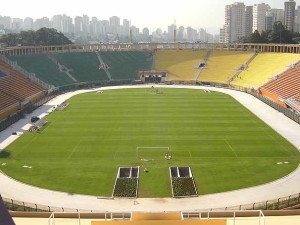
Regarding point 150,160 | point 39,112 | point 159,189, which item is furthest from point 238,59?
point 159,189

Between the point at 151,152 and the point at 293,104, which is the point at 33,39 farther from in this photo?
the point at 151,152

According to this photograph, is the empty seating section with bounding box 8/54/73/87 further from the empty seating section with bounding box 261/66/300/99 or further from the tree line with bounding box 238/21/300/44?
the tree line with bounding box 238/21/300/44

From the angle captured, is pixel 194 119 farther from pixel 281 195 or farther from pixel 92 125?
pixel 281 195

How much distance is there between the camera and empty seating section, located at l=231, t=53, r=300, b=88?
71562mm

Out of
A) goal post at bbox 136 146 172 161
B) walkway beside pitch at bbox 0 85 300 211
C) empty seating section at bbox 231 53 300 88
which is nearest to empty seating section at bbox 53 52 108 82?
empty seating section at bbox 231 53 300 88

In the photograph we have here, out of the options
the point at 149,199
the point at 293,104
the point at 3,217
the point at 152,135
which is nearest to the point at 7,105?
the point at 152,135

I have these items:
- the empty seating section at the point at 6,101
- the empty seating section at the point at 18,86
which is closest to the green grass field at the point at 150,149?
the empty seating section at the point at 6,101

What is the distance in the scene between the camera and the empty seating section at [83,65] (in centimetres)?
8382

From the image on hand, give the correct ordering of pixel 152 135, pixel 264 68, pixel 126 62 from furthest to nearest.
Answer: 1. pixel 126 62
2. pixel 264 68
3. pixel 152 135

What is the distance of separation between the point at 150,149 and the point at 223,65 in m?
53.7

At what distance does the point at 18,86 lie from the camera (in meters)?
63.3

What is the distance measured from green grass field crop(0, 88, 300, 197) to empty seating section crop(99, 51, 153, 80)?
108 ft

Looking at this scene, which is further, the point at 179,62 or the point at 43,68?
the point at 179,62

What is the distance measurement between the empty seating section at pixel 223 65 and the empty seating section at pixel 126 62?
14.6 metres
